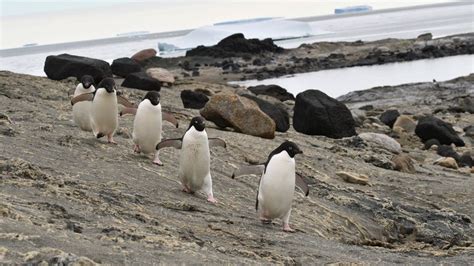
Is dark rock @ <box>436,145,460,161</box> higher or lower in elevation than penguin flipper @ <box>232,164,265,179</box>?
lower

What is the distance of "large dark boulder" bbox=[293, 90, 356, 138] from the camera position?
13125 mm

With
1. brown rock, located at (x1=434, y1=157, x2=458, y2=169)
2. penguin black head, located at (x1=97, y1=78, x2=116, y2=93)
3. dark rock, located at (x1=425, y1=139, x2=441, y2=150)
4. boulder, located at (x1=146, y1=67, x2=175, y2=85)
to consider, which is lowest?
dark rock, located at (x1=425, y1=139, x2=441, y2=150)

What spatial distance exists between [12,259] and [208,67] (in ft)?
137

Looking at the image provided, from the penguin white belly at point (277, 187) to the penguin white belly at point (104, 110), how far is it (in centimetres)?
258

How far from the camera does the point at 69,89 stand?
1289 cm

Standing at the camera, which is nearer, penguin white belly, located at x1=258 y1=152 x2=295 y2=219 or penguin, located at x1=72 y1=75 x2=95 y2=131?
penguin white belly, located at x1=258 y1=152 x2=295 y2=219

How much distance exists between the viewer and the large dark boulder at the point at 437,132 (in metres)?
14.8

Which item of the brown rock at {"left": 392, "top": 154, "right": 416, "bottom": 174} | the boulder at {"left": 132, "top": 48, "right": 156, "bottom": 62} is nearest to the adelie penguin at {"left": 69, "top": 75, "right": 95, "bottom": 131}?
the brown rock at {"left": 392, "top": 154, "right": 416, "bottom": 174}

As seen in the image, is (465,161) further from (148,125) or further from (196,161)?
(196,161)

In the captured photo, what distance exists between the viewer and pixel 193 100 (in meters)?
14.1

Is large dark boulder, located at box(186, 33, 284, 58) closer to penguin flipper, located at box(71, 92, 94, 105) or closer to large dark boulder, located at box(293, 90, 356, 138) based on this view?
large dark boulder, located at box(293, 90, 356, 138)

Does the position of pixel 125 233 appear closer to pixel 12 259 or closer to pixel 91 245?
pixel 91 245

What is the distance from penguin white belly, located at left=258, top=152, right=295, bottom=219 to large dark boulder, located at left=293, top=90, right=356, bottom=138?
682cm

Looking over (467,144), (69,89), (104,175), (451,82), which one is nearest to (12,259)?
(104,175)
